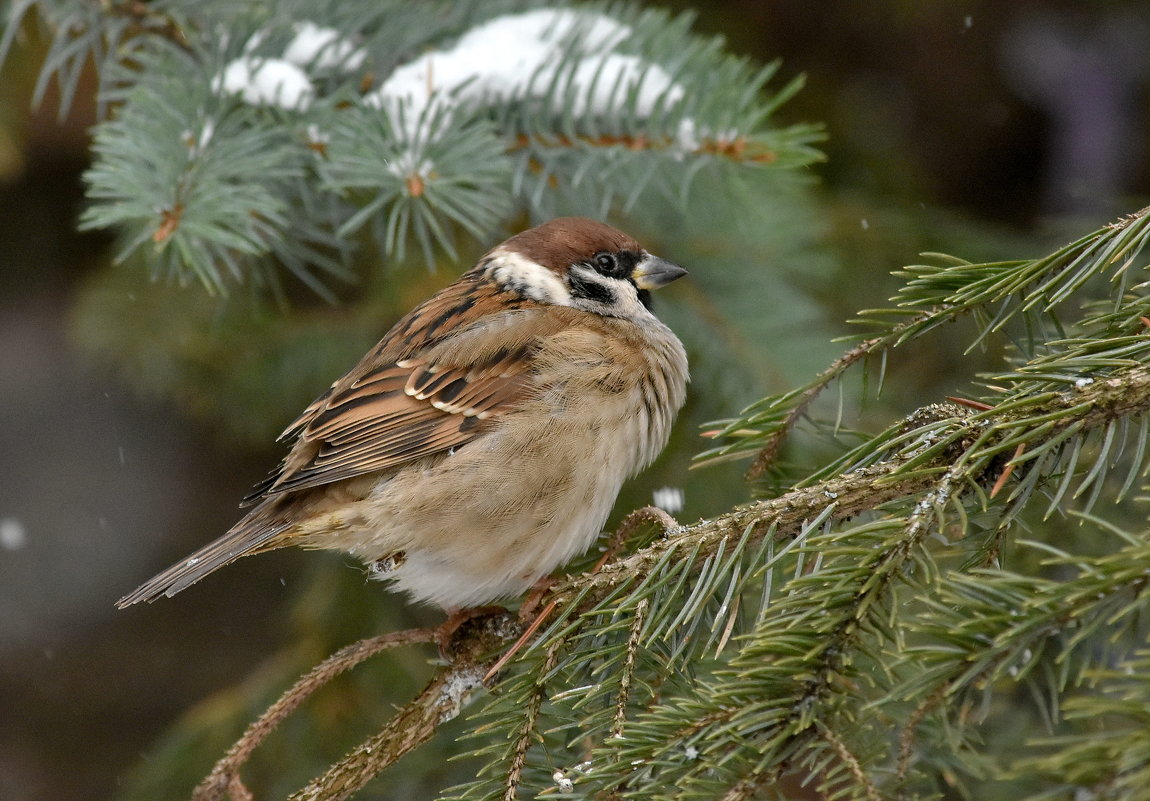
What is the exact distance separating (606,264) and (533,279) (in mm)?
174

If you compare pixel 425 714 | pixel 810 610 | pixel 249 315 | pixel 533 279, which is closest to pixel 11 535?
pixel 249 315

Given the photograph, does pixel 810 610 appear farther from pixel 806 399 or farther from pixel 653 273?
pixel 653 273

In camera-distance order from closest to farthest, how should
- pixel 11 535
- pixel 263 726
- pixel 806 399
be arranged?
pixel 263 726
pixel 806 399
pixel 11 535

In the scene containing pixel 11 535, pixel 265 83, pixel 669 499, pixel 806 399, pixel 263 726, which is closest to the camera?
pixel 263 726

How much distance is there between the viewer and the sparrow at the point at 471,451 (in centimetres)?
209

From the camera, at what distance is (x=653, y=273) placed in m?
2.54

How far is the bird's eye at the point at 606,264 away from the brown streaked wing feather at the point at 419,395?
229mm

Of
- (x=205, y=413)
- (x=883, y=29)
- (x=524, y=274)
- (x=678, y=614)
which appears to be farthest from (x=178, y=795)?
(x=883, y=29)

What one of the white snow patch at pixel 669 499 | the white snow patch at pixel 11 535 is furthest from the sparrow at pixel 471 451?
the white snow patch at pixel 11 535

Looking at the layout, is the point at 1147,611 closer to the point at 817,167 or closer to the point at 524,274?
the point at 524,274

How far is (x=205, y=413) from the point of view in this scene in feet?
10.2

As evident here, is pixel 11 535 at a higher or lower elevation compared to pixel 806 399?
lower

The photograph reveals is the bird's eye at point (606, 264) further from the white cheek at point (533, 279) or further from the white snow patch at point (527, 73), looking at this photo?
the white snow patch at point (527, 73)

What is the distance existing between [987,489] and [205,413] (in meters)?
2.36
